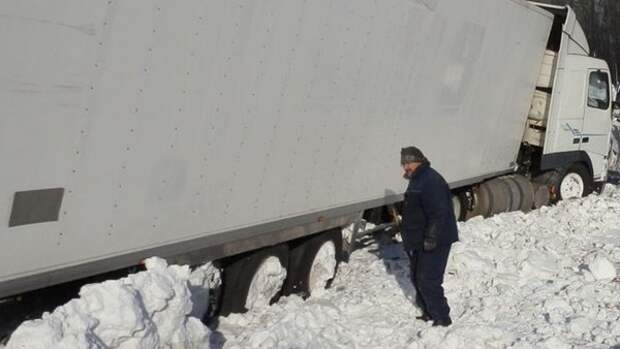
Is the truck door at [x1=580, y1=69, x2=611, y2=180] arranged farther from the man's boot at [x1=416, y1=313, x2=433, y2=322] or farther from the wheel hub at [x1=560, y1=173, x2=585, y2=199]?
the man's boot at [x1=416, y1=313, x2=433, y2=322]

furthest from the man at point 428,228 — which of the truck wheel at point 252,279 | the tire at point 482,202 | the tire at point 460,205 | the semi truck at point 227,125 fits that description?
the tire at point 482,202

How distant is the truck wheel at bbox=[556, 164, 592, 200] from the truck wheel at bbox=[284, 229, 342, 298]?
7364mm

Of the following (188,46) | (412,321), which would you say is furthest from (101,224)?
(412,321)

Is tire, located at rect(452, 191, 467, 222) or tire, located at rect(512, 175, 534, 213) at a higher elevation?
tire, located at rect(512, 175, 534, 213)

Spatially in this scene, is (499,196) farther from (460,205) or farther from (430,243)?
(430,243)

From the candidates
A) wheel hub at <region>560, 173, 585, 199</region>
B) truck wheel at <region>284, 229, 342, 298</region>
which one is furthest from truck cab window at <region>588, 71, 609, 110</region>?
truck wheel at <region>284, 229, 342, 298</region>

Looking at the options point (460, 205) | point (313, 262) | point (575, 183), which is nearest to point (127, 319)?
point (313, 262)

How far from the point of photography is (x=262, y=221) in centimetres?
652

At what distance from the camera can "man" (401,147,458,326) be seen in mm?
6793

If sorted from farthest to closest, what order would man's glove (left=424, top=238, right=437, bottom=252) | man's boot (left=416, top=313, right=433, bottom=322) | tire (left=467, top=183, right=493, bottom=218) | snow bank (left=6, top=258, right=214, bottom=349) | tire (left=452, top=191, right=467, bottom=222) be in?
tire (left=467, top=183, right=493, bottom=218), tire (left=452, top=191, right=467, bottom=222), man's boot (left=416, top=313, right=433, bottom=322), man's glove (left=424, top=238, right=437, bottom=252), snow bank (left=6, top=258, right=214, bottom=349)

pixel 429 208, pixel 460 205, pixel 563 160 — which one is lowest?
pixel 460 205

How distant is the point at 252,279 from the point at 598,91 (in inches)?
366

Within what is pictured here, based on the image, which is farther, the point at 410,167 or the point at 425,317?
the point at 425,317

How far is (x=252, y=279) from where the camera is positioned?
6.97m
